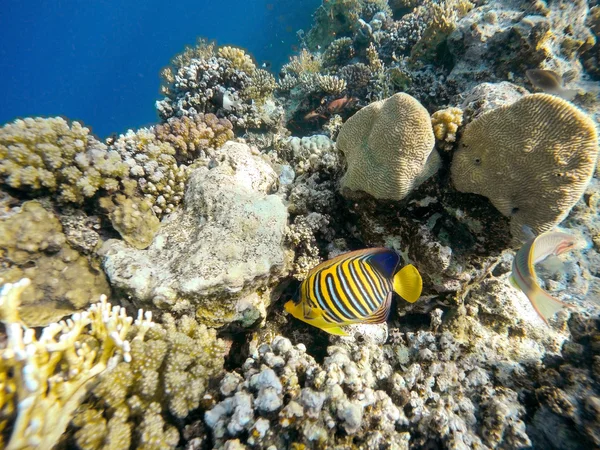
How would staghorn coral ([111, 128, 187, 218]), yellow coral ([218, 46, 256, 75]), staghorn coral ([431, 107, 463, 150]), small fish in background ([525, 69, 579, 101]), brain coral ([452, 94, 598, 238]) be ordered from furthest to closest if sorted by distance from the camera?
yellow coral ([218, 46, 256, 75])
small fish in background ([525, 69, 579, 101])
staghorn coral ([111, 128, 187, 218])
staghorn coral ([431, 107, 463, 150])
brain coral ([452, 94, 598, 238])

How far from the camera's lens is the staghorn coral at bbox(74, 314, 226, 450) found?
1.83 m

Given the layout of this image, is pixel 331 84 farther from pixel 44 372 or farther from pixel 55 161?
pixel 44 372

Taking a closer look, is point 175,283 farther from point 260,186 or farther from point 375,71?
point 375,71

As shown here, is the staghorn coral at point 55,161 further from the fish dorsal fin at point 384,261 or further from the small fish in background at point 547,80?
the small fish in background at point 547,80

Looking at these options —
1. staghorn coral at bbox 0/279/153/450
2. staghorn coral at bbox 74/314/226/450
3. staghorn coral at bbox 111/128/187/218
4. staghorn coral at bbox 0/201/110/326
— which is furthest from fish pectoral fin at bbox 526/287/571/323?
staghorn coral at bbox 0/201/110/326

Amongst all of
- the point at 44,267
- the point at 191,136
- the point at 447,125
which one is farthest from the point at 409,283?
the point at 191,136

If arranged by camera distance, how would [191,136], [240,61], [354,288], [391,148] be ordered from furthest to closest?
[240,61], [191,136], [391,148], [354,288]

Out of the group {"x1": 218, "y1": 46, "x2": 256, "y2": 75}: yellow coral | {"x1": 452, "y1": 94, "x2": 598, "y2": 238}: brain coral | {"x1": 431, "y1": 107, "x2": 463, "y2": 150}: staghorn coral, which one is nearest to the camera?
{"x1": 452, "y1": 94, "x2": 598, "y2": 238}: brain coral

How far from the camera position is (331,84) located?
6430 mm

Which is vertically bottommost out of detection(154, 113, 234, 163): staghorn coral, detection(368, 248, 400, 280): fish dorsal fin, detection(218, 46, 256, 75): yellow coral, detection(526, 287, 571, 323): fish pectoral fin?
detection(526, 287, 571, 323): fish pectoral fin

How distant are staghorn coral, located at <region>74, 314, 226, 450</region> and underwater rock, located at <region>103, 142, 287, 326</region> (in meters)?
0.26

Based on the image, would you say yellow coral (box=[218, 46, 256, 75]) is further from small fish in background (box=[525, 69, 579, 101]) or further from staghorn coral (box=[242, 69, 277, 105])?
small fish in background (box=[525, 69, 579, 101])

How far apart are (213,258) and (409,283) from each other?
1672mm

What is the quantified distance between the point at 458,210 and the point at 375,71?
5.76 m
